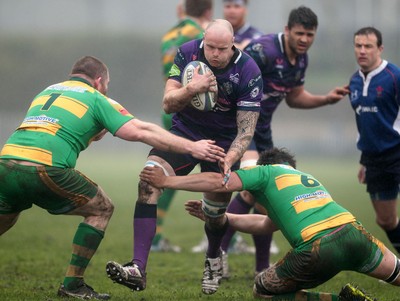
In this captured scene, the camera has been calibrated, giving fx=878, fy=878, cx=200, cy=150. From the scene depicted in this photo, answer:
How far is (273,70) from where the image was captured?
9406 mm

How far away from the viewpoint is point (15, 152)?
7023 millimetres

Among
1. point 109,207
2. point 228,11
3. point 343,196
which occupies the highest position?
point 228,11

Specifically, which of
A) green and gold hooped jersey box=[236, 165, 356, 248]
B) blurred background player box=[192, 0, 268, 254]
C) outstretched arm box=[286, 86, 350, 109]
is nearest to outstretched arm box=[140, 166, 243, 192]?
green and gold hooped jersey box=[236, 165, 356, 248]

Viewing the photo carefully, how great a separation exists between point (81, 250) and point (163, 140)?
1191mm

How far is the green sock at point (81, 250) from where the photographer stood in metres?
7.33

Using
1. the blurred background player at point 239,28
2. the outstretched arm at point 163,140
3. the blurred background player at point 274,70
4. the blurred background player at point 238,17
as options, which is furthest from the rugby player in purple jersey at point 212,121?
the blurred background player at point 238,17

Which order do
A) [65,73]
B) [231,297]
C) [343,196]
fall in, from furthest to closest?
1. [65,73]
2. [343,196]
3. [231,297]

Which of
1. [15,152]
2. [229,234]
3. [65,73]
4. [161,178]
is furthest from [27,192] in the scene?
[65,73]

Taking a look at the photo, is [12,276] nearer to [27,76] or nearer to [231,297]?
[231,297]

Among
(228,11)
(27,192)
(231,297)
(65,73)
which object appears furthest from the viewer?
(65,73)

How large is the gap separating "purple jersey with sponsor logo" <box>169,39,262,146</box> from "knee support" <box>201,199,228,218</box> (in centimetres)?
61

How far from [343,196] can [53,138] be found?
1312 cm

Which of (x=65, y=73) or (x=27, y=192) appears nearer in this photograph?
(x=27, y=192)

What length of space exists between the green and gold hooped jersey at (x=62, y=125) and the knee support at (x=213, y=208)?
1177mm
